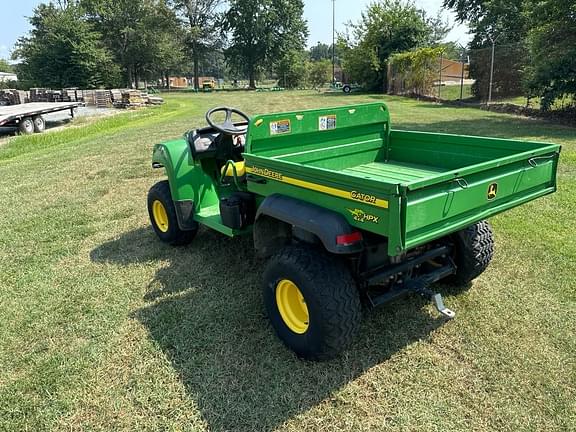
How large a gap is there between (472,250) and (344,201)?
1.36 m

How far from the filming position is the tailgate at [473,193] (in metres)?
2.14

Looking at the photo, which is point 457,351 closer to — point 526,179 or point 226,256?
point 526,179

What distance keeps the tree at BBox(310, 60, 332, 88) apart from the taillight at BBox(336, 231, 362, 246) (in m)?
48.9

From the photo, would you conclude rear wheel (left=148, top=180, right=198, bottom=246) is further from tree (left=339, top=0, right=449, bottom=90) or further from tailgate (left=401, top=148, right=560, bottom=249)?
tree (left=339, top=0, right=449, bottom=90)

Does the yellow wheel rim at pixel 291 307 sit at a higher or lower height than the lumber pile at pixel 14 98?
lower

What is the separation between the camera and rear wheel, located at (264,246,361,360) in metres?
2.44

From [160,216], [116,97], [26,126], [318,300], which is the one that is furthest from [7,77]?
[318,300]

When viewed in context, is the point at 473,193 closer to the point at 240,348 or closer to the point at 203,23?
the point at 240,348

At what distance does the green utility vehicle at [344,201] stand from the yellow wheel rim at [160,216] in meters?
0.25

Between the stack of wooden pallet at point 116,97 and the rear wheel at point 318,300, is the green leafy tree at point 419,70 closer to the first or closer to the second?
the stack of wooden pallet at point 116,97

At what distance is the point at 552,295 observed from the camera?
3.30m

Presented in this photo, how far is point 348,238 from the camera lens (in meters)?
2.34

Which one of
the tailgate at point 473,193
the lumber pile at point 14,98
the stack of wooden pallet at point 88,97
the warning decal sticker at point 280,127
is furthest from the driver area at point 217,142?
the lumber pile at point 14,98

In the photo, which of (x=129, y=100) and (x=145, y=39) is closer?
(x=129, y=100)
